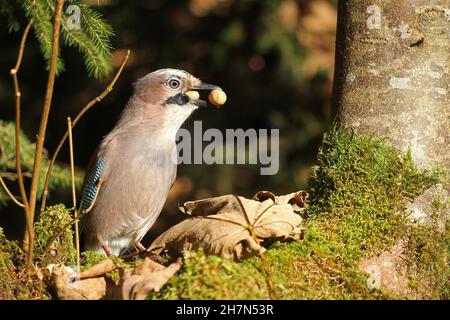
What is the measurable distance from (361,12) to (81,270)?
1608 millimetres

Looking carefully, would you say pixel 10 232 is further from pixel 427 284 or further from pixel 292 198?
pixel 427 284

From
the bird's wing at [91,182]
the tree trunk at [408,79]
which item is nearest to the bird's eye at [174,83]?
the bird's wing at [91,182]

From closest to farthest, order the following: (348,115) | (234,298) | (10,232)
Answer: (234,298)
(348,115)
(10,232)

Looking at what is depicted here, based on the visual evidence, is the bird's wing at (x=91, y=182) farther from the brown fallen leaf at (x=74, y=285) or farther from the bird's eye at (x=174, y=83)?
the brown fallen leaf at (x=74, y=285)

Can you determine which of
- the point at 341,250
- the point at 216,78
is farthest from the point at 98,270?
the point at 216,78

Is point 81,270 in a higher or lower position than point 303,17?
lower

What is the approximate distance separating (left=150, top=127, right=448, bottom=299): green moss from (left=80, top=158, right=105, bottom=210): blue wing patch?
1.60 meters

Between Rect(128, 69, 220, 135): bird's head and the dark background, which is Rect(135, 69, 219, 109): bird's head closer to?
Rect(128, 69, 220, 135): bird's head

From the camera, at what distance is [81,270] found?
2.93m

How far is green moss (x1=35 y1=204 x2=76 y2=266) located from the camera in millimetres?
2965

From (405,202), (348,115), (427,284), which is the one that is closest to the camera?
(427,284)

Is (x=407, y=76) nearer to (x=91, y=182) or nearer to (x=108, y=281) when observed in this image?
(x=108, y=281)
